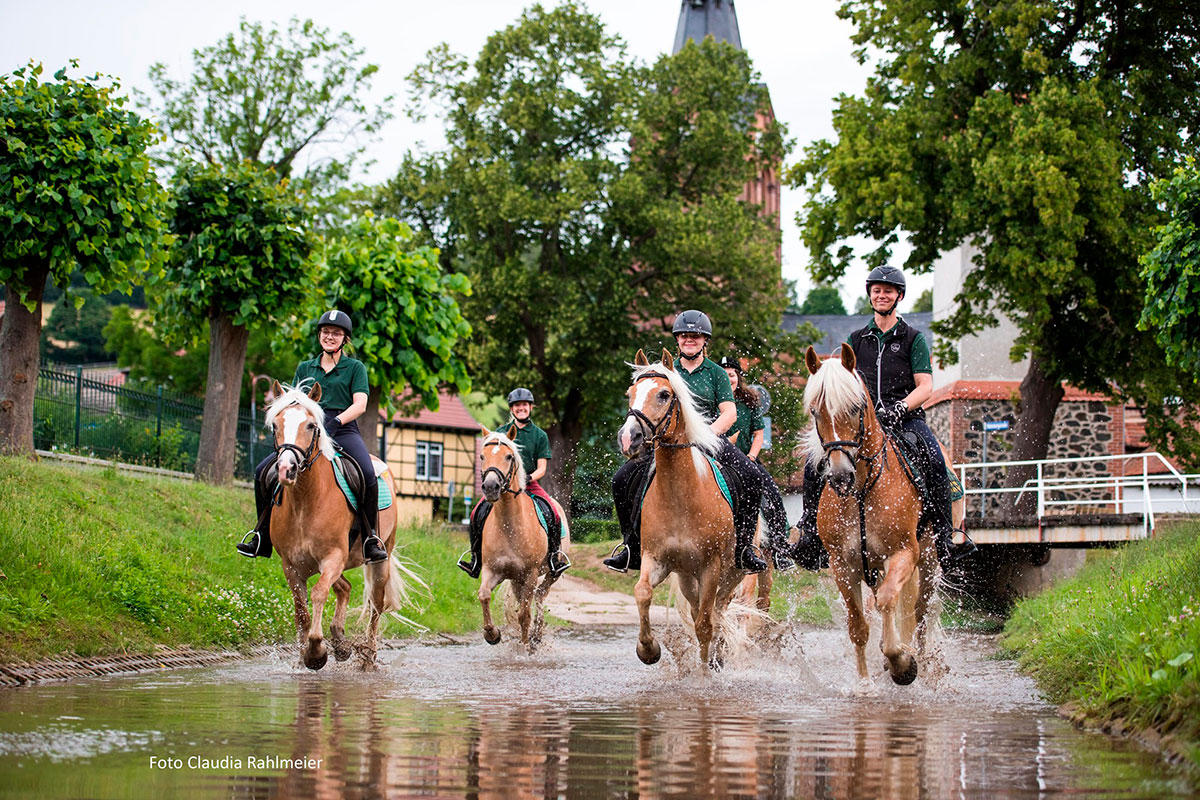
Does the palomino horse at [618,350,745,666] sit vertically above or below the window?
below

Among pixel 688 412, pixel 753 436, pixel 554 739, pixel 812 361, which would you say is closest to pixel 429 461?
pixel 753 436

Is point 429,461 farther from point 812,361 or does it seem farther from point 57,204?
point 812,361

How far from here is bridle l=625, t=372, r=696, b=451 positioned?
9.31 metres

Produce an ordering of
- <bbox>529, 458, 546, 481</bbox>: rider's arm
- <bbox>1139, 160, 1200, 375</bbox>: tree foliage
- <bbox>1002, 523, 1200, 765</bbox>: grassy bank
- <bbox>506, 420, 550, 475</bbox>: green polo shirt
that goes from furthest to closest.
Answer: <bbox>1139, 160, 1200, 375</bbox>: tree foliage < <bbox>506, 420, 550, 475</bbox>: green polo shirt < <bbox>529, 458, 546, 481</bbox>: rider's arm < <bbox>1002, 523, 1200, 765</bbox>: grassy bank

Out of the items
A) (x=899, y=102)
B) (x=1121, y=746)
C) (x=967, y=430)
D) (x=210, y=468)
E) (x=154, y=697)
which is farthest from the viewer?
(x=967, y=430)

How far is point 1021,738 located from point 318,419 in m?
6.03

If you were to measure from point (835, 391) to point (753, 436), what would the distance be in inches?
167

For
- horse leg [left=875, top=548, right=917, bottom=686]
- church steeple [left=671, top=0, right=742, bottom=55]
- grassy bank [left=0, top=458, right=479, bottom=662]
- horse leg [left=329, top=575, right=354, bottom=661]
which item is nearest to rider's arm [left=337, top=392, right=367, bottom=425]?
horse leg [left=329, top=575, right=354, bottom=661]

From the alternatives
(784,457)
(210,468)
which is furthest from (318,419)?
(784,457)

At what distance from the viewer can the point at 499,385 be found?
39.7 metres

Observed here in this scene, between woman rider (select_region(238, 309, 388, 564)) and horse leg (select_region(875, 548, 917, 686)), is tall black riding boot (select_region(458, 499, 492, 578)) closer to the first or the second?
woman rider (select_region(238, 309, 388, 564))

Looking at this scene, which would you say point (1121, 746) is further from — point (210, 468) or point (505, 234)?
point (505, 234)

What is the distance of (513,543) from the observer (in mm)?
13875

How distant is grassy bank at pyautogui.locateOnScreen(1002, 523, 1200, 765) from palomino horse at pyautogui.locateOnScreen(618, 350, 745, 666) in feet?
8.49
